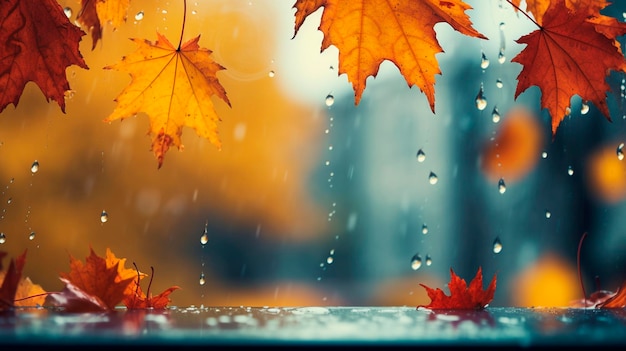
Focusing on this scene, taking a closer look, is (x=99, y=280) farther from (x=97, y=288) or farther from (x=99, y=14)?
(x=99, y=14)

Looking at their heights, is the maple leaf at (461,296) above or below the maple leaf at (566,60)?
below

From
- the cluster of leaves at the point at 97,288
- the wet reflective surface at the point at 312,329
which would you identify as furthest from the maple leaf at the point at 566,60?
the cluster of leaves at the point at 97,288

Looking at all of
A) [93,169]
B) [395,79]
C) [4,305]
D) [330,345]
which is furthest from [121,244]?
[330,345]

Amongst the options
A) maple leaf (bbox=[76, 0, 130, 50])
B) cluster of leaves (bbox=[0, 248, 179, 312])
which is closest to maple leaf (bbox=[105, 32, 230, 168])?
maple leaf (bbox=[76, 0, 130, 50])

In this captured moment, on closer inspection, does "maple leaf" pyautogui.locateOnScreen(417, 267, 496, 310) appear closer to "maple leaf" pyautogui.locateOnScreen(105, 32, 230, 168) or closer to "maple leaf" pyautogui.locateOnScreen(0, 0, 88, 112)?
"maple leaf" pyautogui.locateOnScreen(105, 32, 230, 168)

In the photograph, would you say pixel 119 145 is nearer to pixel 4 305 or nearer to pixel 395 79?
pixel 395 79

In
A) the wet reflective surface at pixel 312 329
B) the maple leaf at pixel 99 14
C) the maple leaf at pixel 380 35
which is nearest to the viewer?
the wet reflective surface at pixel 312 329

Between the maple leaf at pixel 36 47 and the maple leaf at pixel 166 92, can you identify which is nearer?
the maple leaf at pixel 36 47

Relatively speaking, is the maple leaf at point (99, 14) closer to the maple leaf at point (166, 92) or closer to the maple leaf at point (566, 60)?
the maple leaf at point (166, 92)
